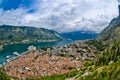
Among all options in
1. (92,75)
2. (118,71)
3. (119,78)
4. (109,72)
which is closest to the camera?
(119,78)

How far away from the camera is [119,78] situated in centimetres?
14900

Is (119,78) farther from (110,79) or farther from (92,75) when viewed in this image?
(92,75)

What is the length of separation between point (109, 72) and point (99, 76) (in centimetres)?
754

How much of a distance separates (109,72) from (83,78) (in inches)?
817

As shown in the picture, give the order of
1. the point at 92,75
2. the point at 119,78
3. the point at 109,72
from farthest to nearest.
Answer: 1. the point at 92,75
2. the point at 109,72
3. the point at 119,78

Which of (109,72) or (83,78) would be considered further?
(83,78)

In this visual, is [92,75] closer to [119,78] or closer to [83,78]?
[83,78]

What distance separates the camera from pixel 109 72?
17950 cm

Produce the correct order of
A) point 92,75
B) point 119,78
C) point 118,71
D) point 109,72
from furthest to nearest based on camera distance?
point 92,75
point 109,72
point 118,71
point 119,78

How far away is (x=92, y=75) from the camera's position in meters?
→ 192

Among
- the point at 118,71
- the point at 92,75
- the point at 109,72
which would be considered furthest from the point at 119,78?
the point at 92,75

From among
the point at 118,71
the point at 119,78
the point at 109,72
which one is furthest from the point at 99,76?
the point at 119,78

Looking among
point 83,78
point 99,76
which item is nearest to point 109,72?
point 99,76

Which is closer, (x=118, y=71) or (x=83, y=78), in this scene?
(x=118, y=71)
